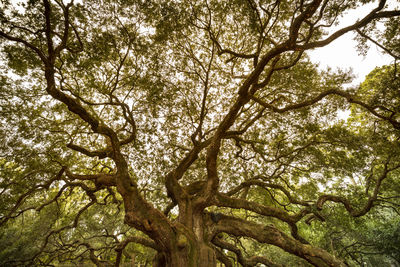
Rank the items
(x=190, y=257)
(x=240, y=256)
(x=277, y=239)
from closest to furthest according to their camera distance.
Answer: (x=190, y=257), (x=277, y=239), (x=240, y=256)

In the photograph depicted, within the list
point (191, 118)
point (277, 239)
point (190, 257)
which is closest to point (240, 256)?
point (277, 239)

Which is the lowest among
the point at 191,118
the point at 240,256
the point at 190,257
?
the point at 190,257

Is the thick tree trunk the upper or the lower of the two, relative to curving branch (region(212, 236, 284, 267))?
lower

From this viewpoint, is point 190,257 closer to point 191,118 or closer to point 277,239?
point 277,239

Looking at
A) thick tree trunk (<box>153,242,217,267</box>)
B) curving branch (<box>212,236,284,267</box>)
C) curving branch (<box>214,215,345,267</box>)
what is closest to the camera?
thick tree trunk (<box>153,242,217,267</box>)

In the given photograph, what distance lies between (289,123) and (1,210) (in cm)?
1149

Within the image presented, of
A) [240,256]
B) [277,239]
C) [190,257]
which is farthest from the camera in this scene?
[240,256]

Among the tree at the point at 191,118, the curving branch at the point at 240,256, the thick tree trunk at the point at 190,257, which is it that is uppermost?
the tree at the point at 191,118

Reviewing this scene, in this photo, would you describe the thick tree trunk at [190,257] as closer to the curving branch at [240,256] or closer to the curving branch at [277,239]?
the curving branch at [277,239]

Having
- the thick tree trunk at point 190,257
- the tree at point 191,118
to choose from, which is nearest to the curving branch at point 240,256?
the tree at point 191,118

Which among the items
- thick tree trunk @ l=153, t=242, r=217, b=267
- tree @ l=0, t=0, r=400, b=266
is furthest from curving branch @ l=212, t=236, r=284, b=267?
thick tree trunk @ l=153, t=242, r=217, b=267

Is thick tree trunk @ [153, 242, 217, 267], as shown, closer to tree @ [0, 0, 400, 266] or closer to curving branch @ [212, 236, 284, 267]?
tree @ [0, 0, 400, 266]

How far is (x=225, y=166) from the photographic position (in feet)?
31.5

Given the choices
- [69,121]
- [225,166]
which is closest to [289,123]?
[225,166]
